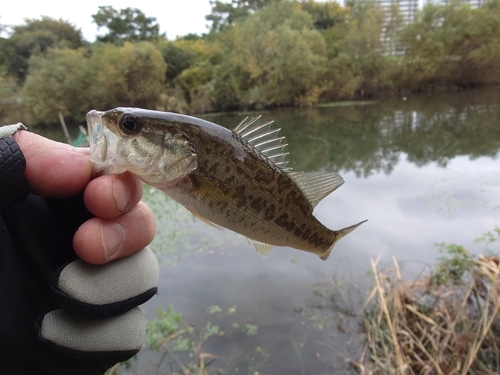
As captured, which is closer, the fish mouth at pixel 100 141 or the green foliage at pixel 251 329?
the fish mouth at pixel 100 141

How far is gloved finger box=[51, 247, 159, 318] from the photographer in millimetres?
1583

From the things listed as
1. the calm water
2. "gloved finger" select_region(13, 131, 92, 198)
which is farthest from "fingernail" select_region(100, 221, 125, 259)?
the calm water

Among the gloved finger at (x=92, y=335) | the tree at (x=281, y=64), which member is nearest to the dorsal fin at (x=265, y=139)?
the gloved finger at (x=92, y=335)

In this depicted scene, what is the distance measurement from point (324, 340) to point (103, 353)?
14.5 ft

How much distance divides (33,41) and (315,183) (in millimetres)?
39968

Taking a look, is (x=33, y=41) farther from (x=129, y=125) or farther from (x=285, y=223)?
(x=285, y=223)

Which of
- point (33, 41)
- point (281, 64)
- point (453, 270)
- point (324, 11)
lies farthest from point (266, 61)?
point (453, 270)

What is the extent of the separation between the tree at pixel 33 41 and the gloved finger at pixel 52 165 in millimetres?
31862

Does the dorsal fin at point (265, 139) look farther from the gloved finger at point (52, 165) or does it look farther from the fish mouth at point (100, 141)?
the gloved finger at point (52, 165)

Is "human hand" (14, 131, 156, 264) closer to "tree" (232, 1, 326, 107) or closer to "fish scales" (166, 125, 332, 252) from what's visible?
"fish scales" (166, 125, 332, 252)

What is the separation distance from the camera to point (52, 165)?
1.53 metres

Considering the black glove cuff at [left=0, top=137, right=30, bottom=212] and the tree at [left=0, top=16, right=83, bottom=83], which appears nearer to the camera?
the black glove cuff at [left=0, top=137, right=30, bottom=212]

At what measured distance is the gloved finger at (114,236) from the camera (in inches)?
62.0

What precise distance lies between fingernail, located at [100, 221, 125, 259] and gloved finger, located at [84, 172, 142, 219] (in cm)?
5
